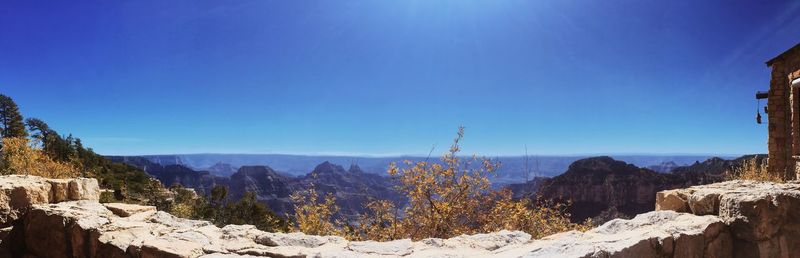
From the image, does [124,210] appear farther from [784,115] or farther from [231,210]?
[784,115]

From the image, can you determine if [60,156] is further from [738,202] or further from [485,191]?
[738,202]

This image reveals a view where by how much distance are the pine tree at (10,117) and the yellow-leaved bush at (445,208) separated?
117 ft

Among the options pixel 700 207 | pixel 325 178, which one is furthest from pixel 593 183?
pixel 325 178

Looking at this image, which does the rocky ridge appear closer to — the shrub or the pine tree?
the shrub

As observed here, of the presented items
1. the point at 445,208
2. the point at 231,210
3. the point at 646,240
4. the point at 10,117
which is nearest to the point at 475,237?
the point at 646,240

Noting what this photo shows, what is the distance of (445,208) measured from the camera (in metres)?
11.4

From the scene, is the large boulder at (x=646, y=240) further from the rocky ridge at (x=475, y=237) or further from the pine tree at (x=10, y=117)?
the pine tree at (x=10, y=117)

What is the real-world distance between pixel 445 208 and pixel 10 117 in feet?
139

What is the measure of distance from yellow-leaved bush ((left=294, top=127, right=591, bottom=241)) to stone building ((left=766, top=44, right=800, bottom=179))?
6642 millimetres

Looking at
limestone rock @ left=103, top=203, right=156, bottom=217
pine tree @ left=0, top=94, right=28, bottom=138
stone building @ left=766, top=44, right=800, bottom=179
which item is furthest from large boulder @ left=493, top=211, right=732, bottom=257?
pine tree @ left=0, top=94, right=28, bottom=138

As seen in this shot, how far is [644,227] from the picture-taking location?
467 cm

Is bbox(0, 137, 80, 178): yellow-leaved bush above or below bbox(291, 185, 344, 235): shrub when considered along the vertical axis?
above

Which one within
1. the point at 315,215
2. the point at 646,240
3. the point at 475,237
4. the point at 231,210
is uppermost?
the point at 646,240

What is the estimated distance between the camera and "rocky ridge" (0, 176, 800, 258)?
4.27m
